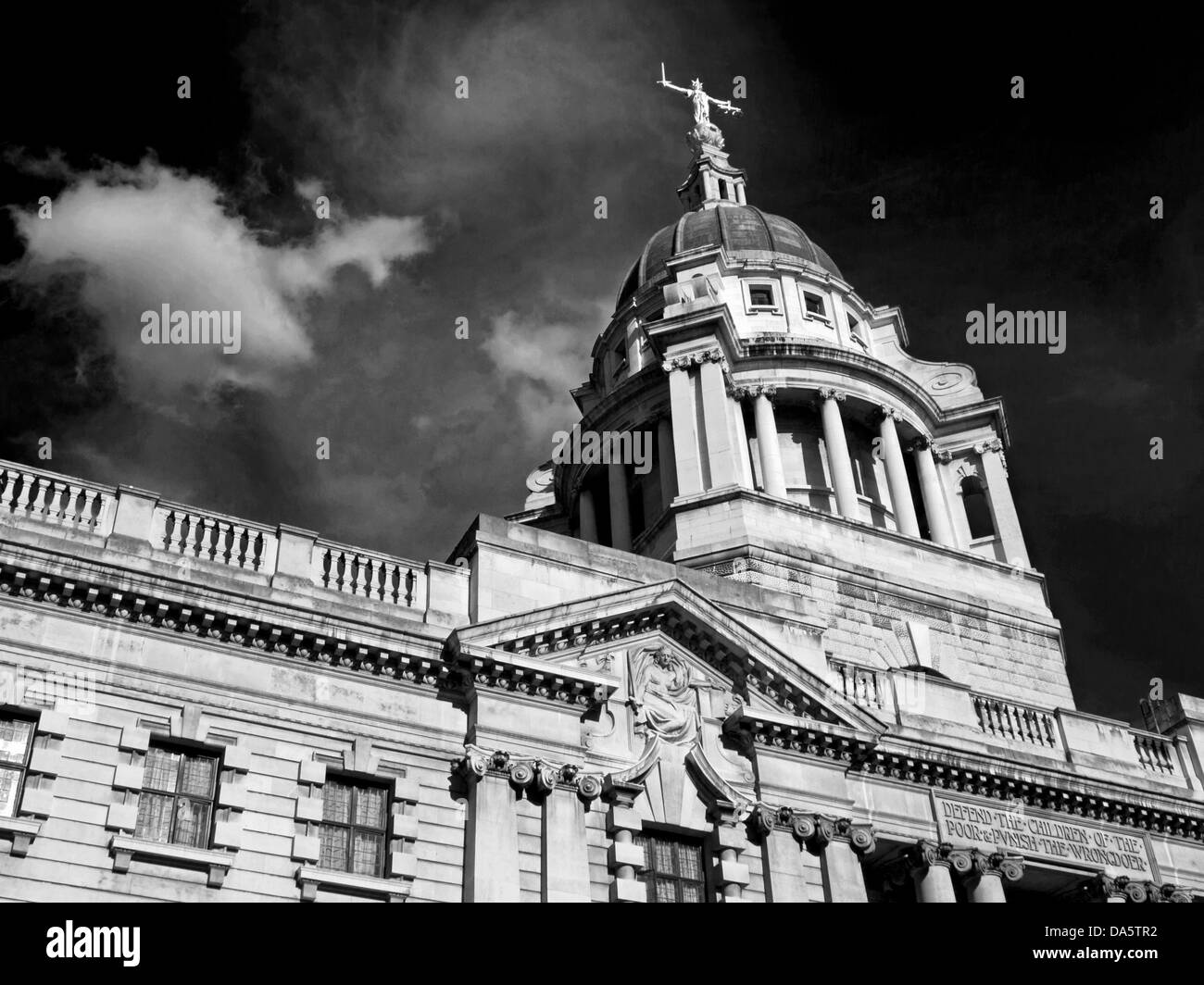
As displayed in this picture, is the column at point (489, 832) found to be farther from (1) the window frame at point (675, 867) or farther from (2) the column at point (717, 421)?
(2) the column at point (717, 421)

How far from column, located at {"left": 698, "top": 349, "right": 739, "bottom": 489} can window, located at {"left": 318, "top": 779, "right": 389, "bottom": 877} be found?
18.7 metres

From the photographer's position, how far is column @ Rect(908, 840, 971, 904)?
25.5 meters

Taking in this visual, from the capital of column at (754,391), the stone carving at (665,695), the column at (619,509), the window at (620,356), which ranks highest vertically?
the window at (620,356)

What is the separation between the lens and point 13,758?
1950cm

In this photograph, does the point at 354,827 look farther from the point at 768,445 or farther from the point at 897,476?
the point at 897,476

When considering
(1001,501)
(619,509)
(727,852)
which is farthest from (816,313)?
(727,852)

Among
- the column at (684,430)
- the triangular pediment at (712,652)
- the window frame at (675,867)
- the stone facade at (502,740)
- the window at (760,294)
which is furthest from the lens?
the window at (760,294)

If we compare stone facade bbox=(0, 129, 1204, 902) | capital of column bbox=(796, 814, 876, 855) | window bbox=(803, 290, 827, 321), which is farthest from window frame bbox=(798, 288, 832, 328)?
capital of column bbox=(796, 814, 876, 855)

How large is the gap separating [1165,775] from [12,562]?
2459 cm

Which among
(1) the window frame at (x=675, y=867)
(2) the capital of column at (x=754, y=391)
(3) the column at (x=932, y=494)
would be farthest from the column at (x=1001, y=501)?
(1) the window frame at (x=675, y=867)

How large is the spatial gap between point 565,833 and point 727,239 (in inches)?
1380

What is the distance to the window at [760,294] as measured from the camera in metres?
50.0

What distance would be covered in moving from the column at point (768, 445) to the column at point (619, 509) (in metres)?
4.73
